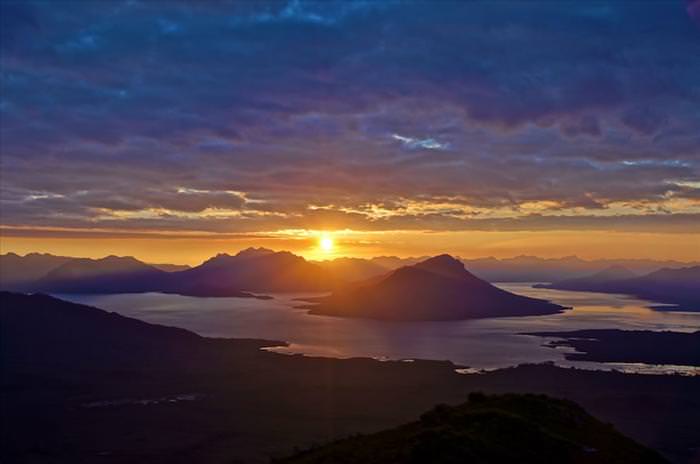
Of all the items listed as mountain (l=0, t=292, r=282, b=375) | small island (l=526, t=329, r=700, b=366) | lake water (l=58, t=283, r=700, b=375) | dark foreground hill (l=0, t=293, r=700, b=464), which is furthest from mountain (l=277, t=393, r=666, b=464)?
small island (l=526, t=329, r=700, b=366)

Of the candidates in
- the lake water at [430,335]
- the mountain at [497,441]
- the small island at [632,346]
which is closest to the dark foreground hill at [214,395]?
the lake water at [430,335]

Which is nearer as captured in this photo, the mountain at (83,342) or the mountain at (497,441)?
the mountain at (497,441)

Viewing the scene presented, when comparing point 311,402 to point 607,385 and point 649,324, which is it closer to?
point 607,385

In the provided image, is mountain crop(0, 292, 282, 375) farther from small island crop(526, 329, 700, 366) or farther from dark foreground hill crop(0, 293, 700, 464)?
small island crop(526, 329, 700, 366)

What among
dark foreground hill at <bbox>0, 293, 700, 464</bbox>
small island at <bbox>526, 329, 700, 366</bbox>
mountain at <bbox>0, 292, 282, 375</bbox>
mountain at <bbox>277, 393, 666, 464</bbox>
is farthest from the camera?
small island at <bbox>526, 329, 700, 366</bbox>

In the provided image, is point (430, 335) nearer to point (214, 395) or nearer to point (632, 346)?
point (632, 346)

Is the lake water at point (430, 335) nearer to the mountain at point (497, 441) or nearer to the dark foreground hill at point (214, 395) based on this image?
the dark foreground hill at point (214, 395)
